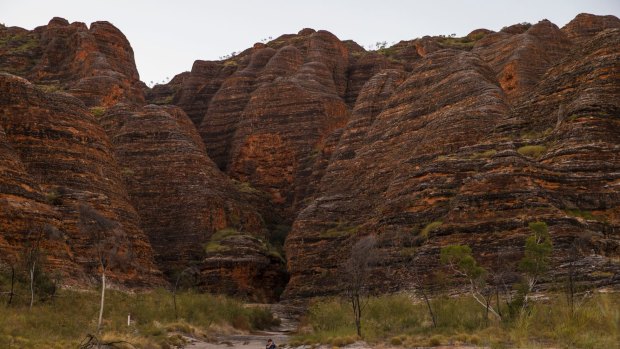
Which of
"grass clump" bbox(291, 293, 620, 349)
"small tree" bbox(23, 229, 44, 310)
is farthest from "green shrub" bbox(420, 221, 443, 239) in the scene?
"small tree" bbox(23, 229, 44, 310)

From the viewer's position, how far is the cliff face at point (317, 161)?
42.9m

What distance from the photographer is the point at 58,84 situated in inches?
3656

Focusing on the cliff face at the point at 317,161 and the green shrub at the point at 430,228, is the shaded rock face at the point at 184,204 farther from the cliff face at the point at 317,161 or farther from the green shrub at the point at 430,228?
the green shrub at the point at 430,228

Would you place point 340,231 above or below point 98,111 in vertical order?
below

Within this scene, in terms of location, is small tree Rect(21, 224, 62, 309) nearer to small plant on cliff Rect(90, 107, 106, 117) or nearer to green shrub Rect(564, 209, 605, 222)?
green shrub Rect(564, 209, 605, 222)

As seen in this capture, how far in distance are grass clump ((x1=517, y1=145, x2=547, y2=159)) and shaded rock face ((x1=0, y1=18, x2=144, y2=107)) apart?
181 ft

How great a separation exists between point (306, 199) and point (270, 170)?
10.5 metres

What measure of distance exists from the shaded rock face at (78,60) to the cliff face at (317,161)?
0.34m

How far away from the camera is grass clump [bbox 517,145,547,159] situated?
4730 centimetres

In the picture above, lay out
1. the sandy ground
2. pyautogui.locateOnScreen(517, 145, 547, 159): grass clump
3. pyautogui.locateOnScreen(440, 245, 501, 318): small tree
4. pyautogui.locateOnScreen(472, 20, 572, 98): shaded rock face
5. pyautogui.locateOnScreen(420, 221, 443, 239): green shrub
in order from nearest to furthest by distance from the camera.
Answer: the sandy ground → pyautogui.locateOnScreen(440, 245, 501, 318): small tree → pyautogui.locateOnScreen(420, 221, 443, 239): green shrub → pyautogui.locateOnScreen(517, 145, 547, 159): grass clump → pyautogui.locateOnScreen(472, 20, 572, 98): shaded rock face

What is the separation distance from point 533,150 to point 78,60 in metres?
69.8

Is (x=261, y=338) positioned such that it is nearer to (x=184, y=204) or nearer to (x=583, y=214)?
(x=583, y=214)

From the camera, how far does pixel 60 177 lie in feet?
183

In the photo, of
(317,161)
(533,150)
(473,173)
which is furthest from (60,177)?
(533,150)
